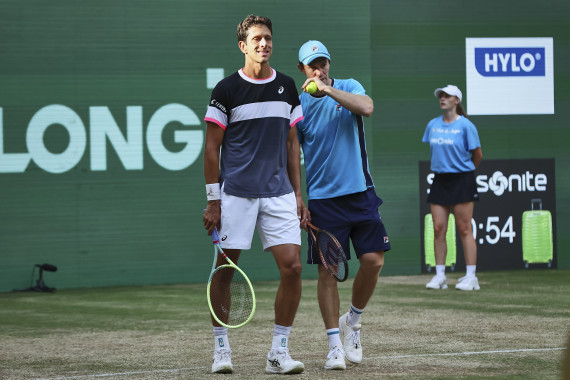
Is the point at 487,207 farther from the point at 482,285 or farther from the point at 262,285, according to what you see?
the point at 262,285

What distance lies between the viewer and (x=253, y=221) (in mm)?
6535

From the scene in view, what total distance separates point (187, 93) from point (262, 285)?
7.96 ft

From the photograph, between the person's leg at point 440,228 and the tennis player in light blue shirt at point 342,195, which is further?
the person's leg at point 440,228

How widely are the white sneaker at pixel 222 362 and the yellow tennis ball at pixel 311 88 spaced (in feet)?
5.48

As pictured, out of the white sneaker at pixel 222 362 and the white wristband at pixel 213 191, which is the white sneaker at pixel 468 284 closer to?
the white sneaker at pixel 222 362

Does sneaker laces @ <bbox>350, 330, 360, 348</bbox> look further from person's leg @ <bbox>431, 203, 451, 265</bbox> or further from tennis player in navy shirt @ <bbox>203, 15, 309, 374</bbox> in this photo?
person's leg @ <bbox>431, 203, 451, 265</bbox>

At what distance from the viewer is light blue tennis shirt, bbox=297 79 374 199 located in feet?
→ 22.7

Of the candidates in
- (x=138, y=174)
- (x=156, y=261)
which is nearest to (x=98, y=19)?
(x=138, y=174)

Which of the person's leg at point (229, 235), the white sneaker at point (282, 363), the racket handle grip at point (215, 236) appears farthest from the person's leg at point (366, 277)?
the racket handle grip at point (215, 236)

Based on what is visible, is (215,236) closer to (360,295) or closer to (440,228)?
(360,295)

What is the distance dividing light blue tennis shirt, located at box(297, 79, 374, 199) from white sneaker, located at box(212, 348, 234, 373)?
47.3 inches

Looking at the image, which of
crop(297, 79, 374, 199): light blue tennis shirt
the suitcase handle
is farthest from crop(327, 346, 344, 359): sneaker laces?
the suitcase handle

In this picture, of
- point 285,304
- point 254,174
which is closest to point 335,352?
point 285,304

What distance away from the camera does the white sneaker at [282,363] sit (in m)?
6.41
